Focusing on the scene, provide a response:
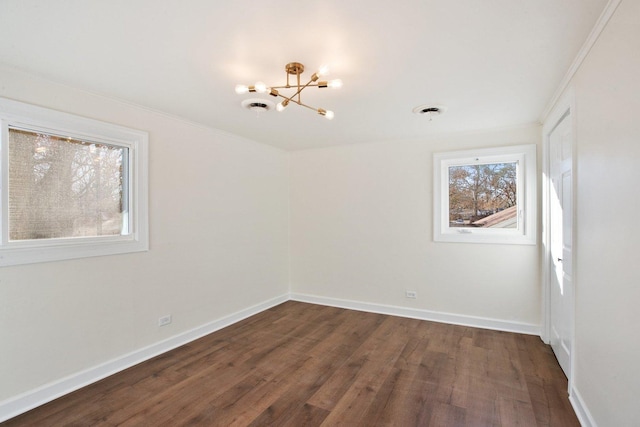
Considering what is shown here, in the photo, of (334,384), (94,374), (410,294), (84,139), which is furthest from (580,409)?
(84,139)

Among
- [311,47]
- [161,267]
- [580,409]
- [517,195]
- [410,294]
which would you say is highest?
[311,47]

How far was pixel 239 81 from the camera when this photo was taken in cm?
235

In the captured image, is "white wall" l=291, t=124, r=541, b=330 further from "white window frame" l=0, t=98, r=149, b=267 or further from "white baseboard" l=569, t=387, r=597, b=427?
"white window frame" l=0, t=98, r=149, b=267

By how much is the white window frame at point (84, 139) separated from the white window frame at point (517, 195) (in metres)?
3.37

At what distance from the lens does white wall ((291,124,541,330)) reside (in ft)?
11.9

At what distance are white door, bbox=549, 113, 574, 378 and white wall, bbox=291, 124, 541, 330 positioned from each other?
0.47m

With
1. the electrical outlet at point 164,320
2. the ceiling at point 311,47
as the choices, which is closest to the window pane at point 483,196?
the ceiling at point 311,47

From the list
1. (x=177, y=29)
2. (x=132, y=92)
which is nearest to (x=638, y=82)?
(x=177, y=29)

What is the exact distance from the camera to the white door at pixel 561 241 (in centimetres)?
249

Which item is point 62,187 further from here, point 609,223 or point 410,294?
point 410,294

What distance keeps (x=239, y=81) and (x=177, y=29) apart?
0.68 meters

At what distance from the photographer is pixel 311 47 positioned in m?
1.87

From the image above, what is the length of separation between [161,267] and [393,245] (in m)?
2.87

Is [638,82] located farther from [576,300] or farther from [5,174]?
[5,174]
